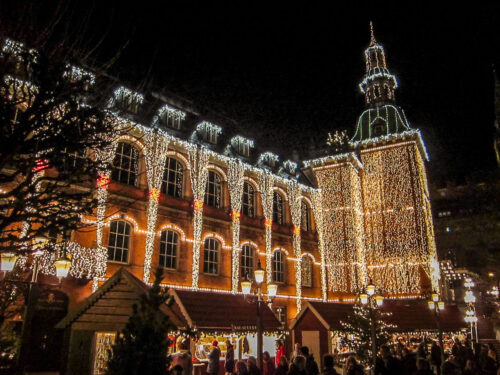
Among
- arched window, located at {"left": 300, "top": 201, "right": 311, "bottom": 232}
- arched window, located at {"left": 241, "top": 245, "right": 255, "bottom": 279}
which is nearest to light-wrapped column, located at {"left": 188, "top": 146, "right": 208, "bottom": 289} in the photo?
arched window, located at {"left": 241, "top": 245, "right": 255, "bottom": 279}

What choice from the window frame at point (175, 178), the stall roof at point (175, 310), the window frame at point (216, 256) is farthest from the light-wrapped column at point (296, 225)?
the window frame at point (175, 178)

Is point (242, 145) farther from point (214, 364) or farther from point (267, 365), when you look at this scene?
point (214, 364)

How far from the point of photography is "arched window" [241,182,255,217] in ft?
87.9

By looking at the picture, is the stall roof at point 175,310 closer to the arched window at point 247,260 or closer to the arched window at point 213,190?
the arched window at point 247,260

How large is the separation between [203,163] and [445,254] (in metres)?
44.4

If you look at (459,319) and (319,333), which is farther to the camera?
(459,319)

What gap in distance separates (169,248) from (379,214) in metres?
16.4

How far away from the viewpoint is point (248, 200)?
88.6ft

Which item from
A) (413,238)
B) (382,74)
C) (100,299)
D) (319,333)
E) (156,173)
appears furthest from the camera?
(382,74)

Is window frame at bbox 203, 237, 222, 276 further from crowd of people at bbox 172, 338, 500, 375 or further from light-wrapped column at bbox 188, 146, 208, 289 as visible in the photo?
crowd of people at bbox 172, 338, 500, 375

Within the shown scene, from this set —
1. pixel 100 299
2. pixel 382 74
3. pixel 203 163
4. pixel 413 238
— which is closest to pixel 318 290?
pixel 413 238

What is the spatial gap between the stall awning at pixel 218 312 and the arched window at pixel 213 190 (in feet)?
20.9

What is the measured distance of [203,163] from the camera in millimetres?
23234

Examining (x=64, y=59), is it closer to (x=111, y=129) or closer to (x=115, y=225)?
(x=111, y=129)
